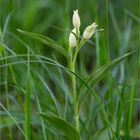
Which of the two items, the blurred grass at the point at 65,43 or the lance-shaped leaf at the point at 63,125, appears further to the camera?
the blurred grass at the point at 65,43

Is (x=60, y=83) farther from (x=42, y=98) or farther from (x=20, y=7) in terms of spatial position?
(x=20, y=7)

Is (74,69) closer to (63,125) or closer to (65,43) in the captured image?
(63,125)

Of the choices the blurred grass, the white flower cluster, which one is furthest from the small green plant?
the blurred grass

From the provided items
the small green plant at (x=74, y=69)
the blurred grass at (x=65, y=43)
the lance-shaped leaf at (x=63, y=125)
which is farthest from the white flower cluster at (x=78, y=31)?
the blurred grass at (x=65, y=43)

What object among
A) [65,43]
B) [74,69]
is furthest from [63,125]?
[65,43]

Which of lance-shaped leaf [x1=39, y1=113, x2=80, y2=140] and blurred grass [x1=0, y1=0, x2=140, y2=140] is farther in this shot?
blurred grass [x1=0, y1=0, x2=140, y2=140]

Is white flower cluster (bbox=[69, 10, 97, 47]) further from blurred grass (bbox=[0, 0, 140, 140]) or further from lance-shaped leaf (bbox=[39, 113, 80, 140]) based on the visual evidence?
blurred grass (bbox=[0, 0, 140, 140])

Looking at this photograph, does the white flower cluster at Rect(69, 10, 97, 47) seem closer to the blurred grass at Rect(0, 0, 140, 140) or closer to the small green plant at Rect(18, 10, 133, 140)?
the small green plant at Rect(18, 10, 133, 140)

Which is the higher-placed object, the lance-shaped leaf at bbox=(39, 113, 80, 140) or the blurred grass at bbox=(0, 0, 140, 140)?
the blurred grass at bbox=(0, 0, 140, 140)

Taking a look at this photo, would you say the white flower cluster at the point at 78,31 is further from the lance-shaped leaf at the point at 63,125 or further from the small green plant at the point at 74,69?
the lance-shaped leaf at the point at 63,125
